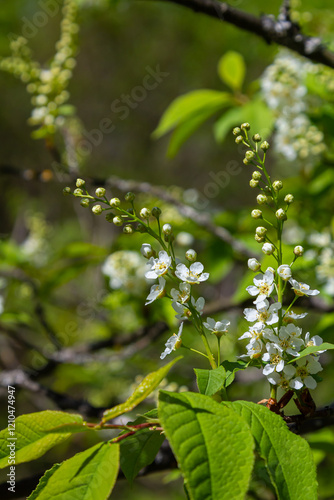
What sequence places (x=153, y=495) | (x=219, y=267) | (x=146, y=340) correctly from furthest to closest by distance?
(x=153, y=495) < (x=146, y=340) < (x=219, y=267)

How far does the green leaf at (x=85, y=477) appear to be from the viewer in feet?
2.91

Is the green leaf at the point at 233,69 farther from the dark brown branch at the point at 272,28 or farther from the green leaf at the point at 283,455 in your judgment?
the green leaf at the point at 283,455

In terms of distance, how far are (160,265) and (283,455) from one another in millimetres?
487

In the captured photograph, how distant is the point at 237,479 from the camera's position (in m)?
0.80

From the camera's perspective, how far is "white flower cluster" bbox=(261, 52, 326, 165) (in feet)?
8.48

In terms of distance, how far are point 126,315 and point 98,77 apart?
753 centimetres

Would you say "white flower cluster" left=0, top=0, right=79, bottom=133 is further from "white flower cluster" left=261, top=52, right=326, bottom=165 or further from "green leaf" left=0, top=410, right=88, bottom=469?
"green leaf" left=0, top=410, right=88, bottom=469

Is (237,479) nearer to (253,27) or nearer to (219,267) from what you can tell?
(253,27)

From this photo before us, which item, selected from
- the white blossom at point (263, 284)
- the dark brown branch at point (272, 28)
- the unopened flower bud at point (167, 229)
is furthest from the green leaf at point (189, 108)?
the white blossom at point (263, 284)

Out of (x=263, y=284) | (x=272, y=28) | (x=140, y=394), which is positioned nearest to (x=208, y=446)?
(x=140, y=394)

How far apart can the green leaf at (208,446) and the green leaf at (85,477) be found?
0.17 m

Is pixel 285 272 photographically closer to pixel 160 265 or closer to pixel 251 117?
pixel 160 265

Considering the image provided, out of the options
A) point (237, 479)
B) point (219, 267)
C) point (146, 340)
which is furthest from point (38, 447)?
point (146, 340)

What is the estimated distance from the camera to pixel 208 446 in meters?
0.82
